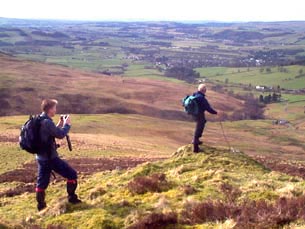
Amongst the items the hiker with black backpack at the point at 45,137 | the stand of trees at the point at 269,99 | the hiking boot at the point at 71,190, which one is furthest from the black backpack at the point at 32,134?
the stand of trees at the point at 269,99

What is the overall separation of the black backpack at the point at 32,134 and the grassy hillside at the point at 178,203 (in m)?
1.81

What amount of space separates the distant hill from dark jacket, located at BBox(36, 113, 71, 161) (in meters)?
79.1

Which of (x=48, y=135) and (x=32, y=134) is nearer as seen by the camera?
(x=32, y=134)

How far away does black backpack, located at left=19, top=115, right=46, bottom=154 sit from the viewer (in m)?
11.3

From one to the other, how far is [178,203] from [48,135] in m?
3.75

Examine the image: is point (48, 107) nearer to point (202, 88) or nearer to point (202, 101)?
point (202, 88)

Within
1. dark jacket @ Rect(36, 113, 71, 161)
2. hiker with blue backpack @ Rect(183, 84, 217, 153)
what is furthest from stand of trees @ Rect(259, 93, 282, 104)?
dark jacket @ Rect(36, 113, 71, 161)

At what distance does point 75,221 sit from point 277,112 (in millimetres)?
124279

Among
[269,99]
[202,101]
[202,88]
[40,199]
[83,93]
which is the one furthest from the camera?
[269,99]

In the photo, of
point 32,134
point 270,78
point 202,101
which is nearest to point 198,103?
point 202,101

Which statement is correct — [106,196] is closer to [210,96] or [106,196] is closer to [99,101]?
[99,101]

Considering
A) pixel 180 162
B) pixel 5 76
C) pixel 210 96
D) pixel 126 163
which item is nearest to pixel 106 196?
pixel 180 162

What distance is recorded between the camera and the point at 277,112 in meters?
129

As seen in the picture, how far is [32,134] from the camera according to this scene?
11.3 m
